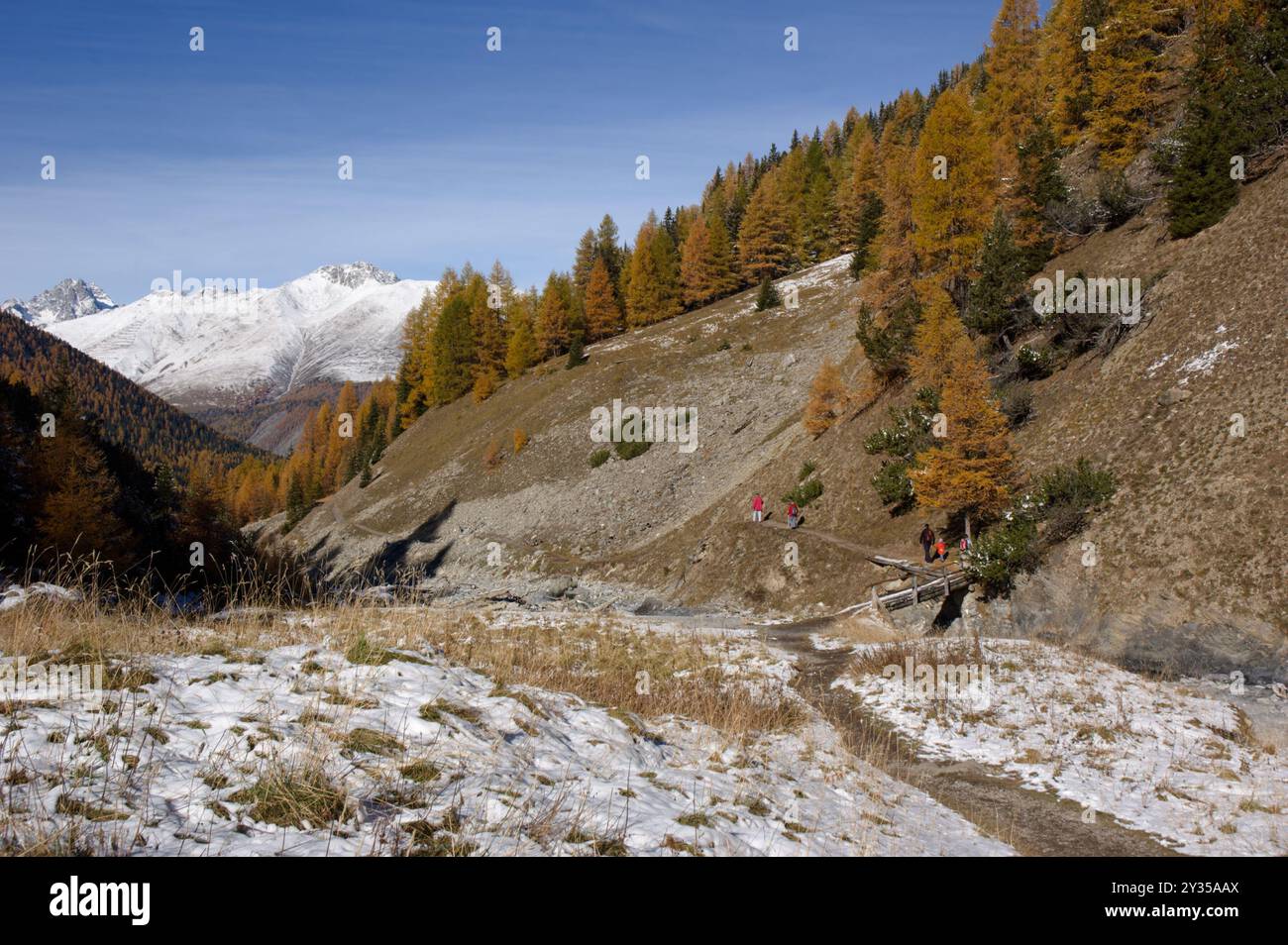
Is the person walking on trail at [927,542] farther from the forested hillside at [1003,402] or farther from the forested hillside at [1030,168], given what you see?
the forested hillside at [1030,168]

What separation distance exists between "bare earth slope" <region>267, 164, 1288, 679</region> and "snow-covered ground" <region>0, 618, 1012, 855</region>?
9921 mm

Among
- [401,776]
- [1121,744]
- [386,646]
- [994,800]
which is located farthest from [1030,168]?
[401,776]

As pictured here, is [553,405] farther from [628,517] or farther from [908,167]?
[908,167]

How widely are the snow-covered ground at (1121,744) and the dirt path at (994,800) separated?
31 centimetres

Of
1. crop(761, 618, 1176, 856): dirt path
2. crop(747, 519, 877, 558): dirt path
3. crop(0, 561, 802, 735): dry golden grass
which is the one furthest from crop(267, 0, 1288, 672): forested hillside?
crop(0, 561, 802, 735): dry golden grass

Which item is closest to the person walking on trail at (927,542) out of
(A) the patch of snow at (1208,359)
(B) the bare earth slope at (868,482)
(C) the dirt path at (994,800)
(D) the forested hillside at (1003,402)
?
(D) the forested hillside at (1003,402)

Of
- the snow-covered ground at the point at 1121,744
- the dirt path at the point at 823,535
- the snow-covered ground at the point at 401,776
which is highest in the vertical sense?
the snow-covered ground at the point at 401,776

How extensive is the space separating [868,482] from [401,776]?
104ft

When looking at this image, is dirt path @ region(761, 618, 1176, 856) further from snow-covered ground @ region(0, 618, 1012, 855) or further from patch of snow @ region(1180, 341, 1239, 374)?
patch of snow @ region(1180, 341, 1239, 374)

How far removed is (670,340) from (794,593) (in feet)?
165

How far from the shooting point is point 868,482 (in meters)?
34.3

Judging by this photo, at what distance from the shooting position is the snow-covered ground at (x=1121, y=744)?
887cm

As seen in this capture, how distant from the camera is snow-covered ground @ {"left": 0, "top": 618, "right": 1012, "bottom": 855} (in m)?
4.34
